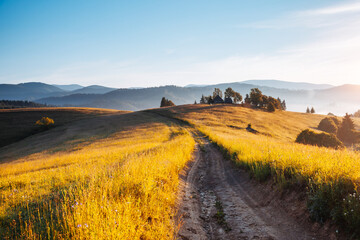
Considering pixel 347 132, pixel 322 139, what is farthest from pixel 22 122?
pixel 347 132

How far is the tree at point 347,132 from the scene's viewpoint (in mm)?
47188

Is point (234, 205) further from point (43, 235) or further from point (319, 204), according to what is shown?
point (43, 235)

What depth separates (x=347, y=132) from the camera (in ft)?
159

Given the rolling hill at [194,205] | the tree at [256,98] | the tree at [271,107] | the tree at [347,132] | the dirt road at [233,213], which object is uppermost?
the tree at [256,98]

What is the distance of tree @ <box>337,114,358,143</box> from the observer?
47188 mm

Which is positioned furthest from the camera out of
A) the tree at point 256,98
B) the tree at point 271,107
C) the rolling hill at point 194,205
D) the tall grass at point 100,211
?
the tree at point 256,98

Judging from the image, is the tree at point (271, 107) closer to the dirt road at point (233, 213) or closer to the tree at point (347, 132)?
the tree at point (347, 132)

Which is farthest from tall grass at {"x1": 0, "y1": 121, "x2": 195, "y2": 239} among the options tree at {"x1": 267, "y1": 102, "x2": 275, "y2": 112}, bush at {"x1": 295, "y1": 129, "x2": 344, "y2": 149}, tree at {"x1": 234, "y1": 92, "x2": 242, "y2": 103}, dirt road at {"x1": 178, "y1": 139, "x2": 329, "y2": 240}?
tree at {"x1": 234, "y1": 92, "x2": 242, "y2": 103}

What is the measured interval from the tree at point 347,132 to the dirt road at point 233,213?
55.5 m

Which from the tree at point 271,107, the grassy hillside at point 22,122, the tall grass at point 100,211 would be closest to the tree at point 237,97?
the tree at point 271,107

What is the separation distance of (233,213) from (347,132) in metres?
60.1

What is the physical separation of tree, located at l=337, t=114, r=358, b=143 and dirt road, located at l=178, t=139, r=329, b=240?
182 ft

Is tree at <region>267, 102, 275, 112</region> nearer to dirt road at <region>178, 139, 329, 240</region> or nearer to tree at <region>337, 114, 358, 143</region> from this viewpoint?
tree at <region>337, 114, 358, 143</region>

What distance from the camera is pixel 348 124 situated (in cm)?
4897
